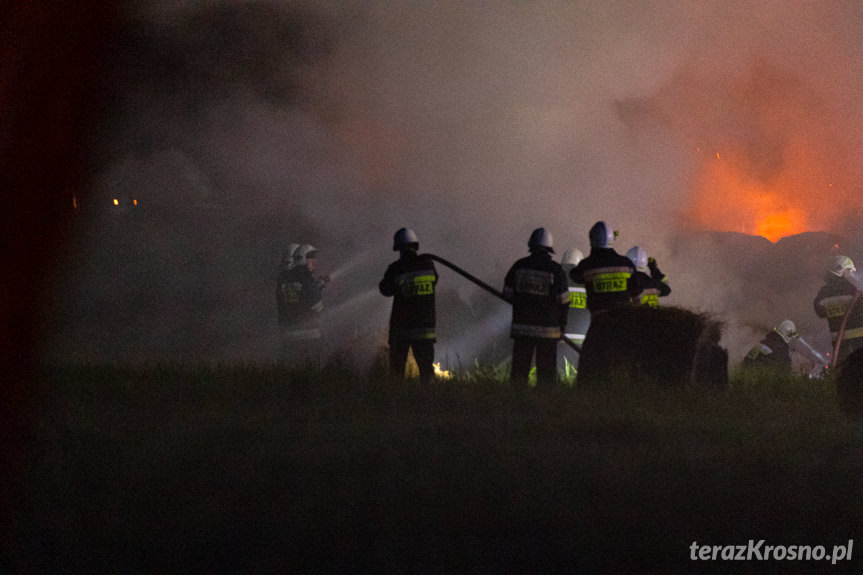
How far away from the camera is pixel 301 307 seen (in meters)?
11.5

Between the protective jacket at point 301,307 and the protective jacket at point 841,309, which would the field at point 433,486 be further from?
the protective jacket at point 841,309

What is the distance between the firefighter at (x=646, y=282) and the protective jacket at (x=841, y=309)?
302 centimetres

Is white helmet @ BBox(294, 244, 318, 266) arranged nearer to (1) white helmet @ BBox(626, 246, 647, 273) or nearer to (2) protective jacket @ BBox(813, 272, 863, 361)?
(1) white helmet @ BBox(626, 246, 647, 273)

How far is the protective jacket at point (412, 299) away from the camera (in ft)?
28.6

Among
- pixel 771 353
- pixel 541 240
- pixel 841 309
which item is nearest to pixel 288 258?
pixel 541 240

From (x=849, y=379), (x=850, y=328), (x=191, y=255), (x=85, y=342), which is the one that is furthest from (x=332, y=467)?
(x=191, y=255)

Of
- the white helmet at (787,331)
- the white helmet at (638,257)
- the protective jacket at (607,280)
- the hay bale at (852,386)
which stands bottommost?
the hay bale at (852,386)

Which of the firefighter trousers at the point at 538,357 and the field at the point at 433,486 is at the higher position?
the firefighter trousers at the point at 538,357

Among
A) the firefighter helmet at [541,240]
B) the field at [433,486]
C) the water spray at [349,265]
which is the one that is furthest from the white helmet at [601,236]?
the water spray at [349,265]

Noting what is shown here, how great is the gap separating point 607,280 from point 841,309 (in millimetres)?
5199

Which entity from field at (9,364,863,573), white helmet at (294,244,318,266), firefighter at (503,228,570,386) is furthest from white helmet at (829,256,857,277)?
white helmet at (294,244,318,266)

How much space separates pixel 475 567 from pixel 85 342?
Answer: 1980 cm

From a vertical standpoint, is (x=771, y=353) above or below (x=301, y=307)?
below

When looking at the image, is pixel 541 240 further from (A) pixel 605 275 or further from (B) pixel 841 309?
(B) pixel 841 309
